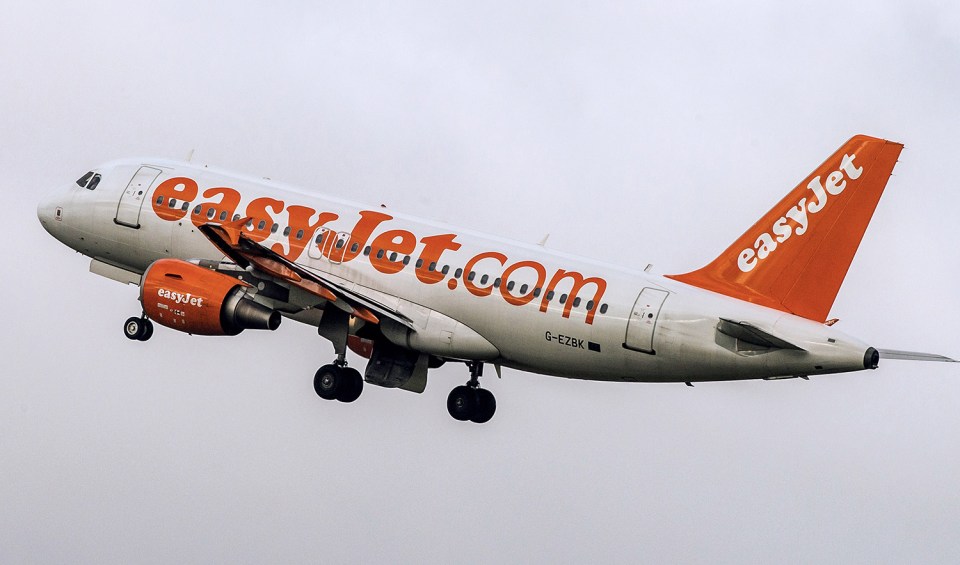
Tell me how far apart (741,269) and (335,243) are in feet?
38.4

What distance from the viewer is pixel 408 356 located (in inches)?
2029

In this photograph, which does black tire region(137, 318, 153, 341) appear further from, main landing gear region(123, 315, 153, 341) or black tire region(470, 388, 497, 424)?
black tire region(470, 388, 497, 424)

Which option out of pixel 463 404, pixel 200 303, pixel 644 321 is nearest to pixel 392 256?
pixel 463 404

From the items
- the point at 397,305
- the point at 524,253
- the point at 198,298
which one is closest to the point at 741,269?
the point at 524,253

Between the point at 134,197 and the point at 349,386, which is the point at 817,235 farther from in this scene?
the point at 134,197

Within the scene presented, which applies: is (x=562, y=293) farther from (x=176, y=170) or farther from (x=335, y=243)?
(x=176, y=170)

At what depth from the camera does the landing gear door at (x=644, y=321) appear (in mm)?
46031

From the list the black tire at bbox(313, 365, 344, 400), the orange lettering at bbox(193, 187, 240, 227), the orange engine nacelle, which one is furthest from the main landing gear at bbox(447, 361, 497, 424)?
the orange lettering at bbox(193, 187, 240, 227)

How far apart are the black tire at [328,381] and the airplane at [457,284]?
6cm

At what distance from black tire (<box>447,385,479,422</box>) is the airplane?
4cm

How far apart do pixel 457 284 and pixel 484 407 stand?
515 cm

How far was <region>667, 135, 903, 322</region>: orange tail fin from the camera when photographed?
4506cm

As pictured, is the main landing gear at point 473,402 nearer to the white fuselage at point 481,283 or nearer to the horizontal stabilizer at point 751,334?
the white fuselage at point 481,283

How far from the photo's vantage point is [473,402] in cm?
5275
